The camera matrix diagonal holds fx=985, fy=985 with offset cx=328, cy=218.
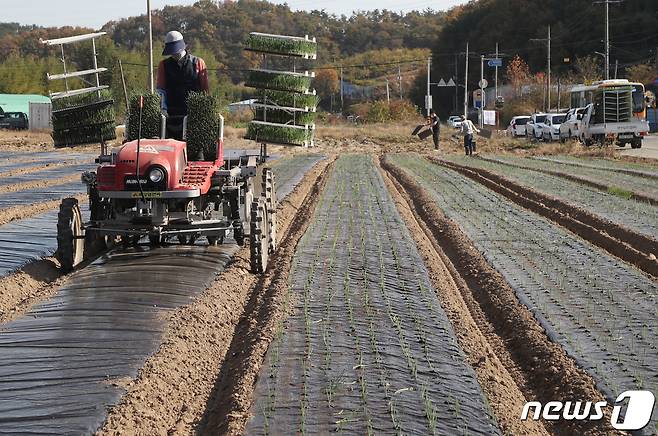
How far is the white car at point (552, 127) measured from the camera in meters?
46.9

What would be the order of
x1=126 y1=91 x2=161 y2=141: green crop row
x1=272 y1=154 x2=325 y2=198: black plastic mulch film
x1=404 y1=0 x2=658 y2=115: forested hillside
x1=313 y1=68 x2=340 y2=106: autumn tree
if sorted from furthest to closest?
x1=313 y1=68 x2=340 y2=106: autumn tree
x1=404 y1=0 x2=658 y2=115: forested hillside
x1=272 y1=154 x2=325 y2=198: black plastic mulch film
x1=126 y1=91 x2=161 y2=141: green crop row

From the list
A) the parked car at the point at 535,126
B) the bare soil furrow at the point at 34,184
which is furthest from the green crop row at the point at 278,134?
the parked car at the point at 535,126

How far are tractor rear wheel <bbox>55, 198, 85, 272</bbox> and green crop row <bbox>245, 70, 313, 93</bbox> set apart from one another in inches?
163

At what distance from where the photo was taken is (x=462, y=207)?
720 inches

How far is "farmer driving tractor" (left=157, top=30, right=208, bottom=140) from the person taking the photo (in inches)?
466

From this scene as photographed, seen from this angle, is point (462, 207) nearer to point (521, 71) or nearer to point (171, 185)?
point (171, 185)

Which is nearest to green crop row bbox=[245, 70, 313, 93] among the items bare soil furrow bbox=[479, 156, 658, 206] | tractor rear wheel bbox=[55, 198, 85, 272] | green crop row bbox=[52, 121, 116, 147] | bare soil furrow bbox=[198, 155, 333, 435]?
bare soil furrow bbox=[198, 155, 333, 435]

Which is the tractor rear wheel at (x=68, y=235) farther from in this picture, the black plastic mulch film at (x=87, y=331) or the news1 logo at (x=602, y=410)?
the news1 logo at (x=602, y=410)

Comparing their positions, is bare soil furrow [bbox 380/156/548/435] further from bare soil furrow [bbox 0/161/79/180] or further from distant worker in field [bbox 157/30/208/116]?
bare soil furrow [bbox 0/161/79/180]

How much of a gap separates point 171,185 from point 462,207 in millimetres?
8663

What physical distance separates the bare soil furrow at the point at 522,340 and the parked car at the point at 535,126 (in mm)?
37004

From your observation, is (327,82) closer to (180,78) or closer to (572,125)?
(572,125)

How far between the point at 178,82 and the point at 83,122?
4.90ft

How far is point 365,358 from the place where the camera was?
24.0ft
